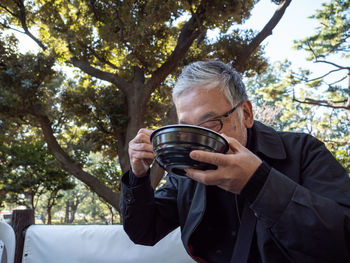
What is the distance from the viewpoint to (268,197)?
90cm

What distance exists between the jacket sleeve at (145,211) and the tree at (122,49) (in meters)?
4.57

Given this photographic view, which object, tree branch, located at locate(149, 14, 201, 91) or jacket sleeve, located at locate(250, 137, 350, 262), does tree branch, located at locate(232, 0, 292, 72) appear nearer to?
tree branch, located at locate(149, 14, 201, 91)

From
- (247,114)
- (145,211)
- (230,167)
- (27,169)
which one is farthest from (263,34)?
(27,169)

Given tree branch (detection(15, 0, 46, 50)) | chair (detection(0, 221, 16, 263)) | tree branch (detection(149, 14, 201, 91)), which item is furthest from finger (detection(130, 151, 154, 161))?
tree branch (detection(15, 0, 46, 50))

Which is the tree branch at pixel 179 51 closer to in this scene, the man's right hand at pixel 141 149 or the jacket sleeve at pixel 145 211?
the jacket sleeve at pixel 145 211

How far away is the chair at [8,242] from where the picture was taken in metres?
1.98

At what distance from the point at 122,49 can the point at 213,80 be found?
5.42m

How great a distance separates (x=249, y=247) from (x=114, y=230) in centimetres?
133

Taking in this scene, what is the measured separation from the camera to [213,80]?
4.78 feet

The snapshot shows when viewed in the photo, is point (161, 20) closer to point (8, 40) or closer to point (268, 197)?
point (8, 40)

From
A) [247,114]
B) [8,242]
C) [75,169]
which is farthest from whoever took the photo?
[75,169]

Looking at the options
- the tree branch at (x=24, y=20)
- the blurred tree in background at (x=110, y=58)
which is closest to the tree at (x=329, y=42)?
the blurred tree in background at (x=110, y=58)

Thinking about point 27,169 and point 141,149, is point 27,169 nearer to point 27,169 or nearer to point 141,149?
point 27,169

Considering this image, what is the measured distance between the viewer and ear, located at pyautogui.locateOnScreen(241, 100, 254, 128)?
151 centimetres
